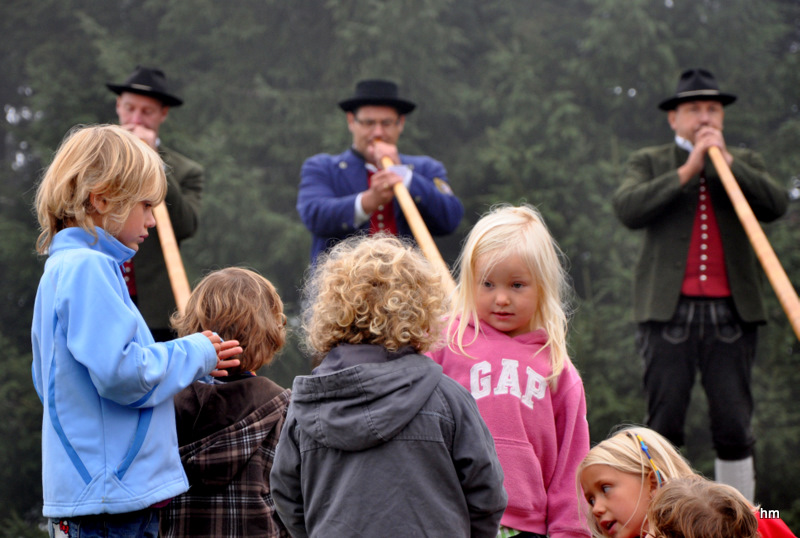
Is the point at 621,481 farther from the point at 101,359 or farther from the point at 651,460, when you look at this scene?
the point at 101,359

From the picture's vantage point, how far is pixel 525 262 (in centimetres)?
218

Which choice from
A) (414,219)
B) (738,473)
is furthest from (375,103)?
(738,473)

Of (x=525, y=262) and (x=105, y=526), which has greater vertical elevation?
(x=525, y=262)

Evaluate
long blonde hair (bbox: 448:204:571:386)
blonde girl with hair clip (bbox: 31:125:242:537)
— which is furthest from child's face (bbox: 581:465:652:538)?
blonde girl with hair clip (bbox: 31:125:242:537)

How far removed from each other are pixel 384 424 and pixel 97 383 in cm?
61

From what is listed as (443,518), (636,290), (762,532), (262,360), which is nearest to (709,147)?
(636,290)

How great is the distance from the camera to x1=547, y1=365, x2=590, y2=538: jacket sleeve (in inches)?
80.8

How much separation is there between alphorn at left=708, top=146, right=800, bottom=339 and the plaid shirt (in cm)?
192

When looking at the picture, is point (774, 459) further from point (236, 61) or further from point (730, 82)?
point (236, 61)

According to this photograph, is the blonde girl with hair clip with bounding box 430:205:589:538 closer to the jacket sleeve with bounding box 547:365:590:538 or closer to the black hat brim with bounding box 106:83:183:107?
the jacket sleeve with bounding box 547:365:590:538

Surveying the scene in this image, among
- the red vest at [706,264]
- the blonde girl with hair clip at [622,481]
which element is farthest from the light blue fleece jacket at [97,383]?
the red vest at [706,264]

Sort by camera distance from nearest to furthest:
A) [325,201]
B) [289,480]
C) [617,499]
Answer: [289,480] < [617,499] < [325,201]

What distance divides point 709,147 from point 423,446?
262 centimetres

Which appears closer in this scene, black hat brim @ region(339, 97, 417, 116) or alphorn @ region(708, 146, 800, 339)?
alphorn @ region(708, 146, 800, 339)
